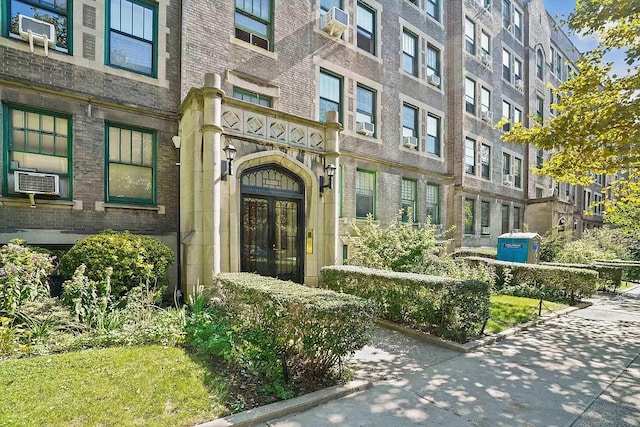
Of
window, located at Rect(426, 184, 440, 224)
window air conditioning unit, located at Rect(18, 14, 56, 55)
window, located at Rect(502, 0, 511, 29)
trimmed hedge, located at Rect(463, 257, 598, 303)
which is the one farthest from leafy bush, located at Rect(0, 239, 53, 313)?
window, located at Rect(502, 0, 511, 29)

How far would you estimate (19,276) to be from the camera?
5746 mm

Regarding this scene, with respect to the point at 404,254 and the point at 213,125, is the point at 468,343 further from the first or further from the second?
the point at 213,125

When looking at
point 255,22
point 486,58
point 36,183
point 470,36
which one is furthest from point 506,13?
point 36,183

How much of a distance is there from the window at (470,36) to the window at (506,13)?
4309mm

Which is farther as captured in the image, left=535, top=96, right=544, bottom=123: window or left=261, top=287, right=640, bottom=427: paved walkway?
left=535, top=96, right=544, bottom=123: window

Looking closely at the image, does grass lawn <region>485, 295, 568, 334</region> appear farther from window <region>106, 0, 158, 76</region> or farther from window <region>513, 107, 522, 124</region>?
window <region>513, 107, 522, 124</region>

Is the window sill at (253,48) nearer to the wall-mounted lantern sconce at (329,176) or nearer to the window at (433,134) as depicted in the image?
the wall-mounted lantern sconce at (329,176)

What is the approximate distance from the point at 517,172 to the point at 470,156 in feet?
21.9

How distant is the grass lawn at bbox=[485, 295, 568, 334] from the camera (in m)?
7.41

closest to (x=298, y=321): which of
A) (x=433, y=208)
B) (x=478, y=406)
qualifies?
(x=478, y=406)

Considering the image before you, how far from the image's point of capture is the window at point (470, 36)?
19141 mm

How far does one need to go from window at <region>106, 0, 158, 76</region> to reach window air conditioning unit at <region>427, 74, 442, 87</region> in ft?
40.7

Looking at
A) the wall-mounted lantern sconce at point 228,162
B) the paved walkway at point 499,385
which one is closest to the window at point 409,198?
the paved walkway at point 499,385

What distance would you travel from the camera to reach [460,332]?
6.32 meters
